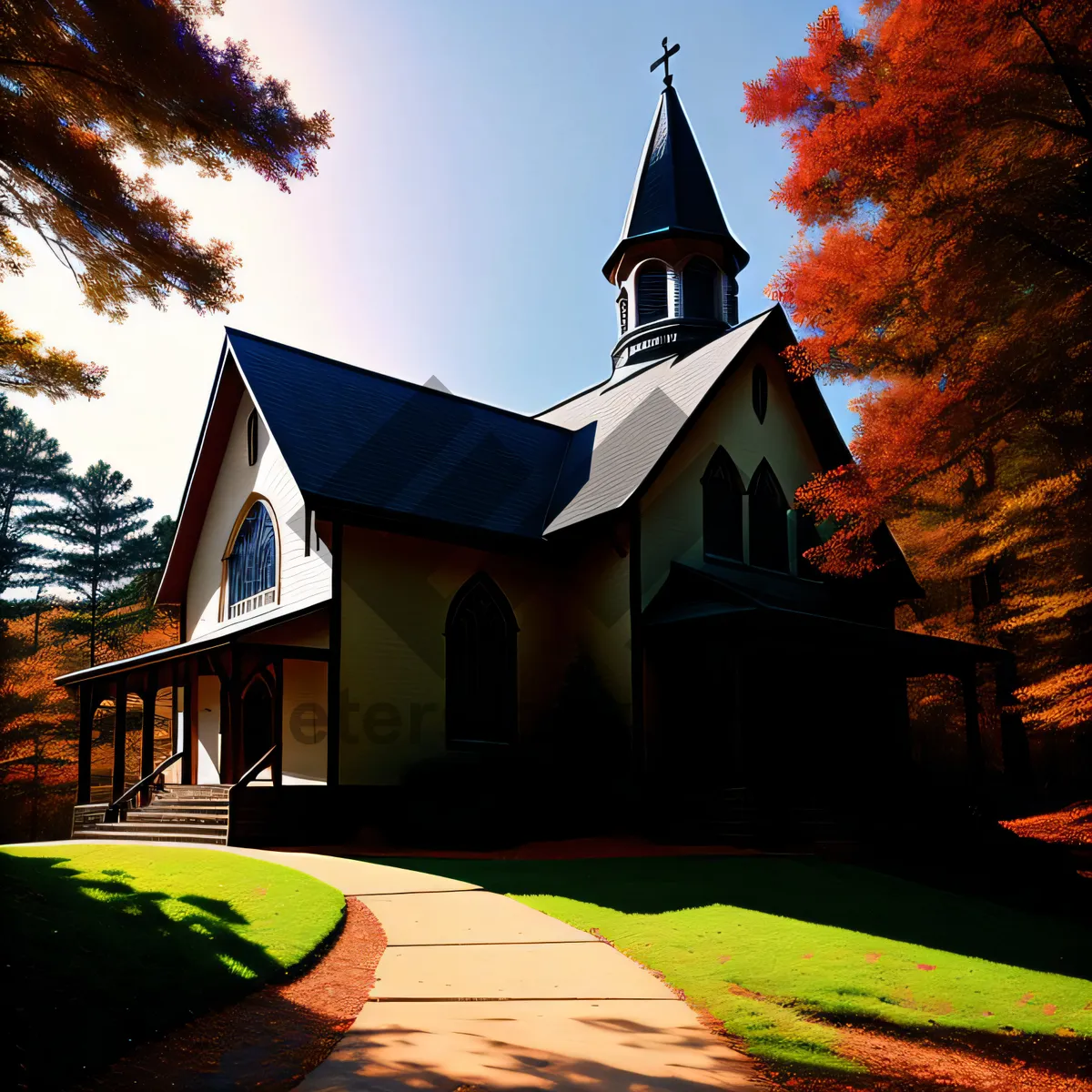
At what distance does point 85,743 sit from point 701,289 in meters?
18.7

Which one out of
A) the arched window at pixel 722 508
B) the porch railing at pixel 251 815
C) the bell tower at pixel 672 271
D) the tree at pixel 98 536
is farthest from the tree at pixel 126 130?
the tree at pixel 98 536

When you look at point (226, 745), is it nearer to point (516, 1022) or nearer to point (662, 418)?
point (662, 418)

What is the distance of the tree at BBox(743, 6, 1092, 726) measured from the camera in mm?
11094

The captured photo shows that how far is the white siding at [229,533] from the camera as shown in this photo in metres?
16.5

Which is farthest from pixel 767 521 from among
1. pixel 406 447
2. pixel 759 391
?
pixel 406 447

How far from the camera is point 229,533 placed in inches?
776

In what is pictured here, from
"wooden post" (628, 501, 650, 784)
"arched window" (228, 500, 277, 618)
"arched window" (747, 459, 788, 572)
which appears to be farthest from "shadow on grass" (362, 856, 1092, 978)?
"arched window" (747, 459, 788, 572)

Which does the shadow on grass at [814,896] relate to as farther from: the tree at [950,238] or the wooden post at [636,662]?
the tree at [950,238]

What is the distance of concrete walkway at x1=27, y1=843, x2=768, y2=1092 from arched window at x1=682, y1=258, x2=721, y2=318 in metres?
20.8

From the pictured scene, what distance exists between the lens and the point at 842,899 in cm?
973

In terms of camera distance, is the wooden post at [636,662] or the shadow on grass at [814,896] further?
the wooden post at [636,662]

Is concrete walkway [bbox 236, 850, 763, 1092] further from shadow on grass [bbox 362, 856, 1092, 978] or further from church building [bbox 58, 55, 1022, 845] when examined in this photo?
church building [bbox 58, 55, 1022, 845]

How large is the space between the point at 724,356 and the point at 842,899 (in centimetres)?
1248

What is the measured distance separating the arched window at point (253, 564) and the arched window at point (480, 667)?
3.56 m
